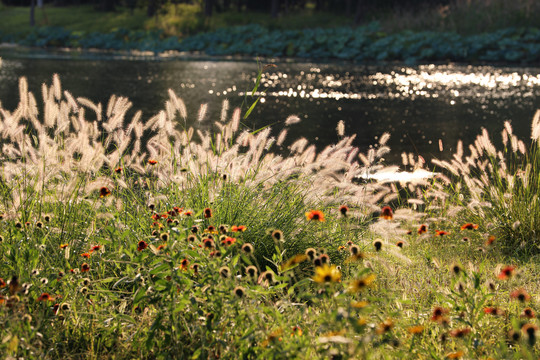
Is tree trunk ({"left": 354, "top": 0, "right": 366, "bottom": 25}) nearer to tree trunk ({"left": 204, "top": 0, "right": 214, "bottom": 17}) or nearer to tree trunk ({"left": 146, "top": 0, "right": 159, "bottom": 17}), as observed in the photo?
tree trunk ({"left": 204, "top": 0, "right": 214, "bottom": 17})

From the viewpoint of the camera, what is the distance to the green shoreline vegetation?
1764 cm

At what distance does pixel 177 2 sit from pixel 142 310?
3104 cm

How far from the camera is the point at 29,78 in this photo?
1209 cm

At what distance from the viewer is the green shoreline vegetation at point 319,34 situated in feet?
57.9

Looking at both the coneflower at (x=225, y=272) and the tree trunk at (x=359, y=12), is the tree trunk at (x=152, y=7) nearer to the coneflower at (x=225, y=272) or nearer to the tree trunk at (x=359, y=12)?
the tree trunk at (x=359, y=12)

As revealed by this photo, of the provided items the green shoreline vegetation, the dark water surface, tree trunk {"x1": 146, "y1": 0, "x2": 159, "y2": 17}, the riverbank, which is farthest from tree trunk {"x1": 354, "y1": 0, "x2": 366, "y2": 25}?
tree trunk {"x1": 146, "y1": 0, "x2": 159, "y2": 17}

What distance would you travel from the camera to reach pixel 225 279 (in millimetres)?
1793

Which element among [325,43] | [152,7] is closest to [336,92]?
[325,43]

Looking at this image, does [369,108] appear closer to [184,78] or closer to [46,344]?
[184,78]

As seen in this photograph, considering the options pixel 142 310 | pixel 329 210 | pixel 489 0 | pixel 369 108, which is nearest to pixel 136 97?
pixel 369 108

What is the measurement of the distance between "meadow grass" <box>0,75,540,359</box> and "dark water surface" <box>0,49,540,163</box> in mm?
2355

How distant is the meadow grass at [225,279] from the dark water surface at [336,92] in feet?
7.73

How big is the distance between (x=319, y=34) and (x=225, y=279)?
2008 centimetres

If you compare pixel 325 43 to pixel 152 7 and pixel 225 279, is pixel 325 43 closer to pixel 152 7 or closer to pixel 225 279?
pixel 152 7
